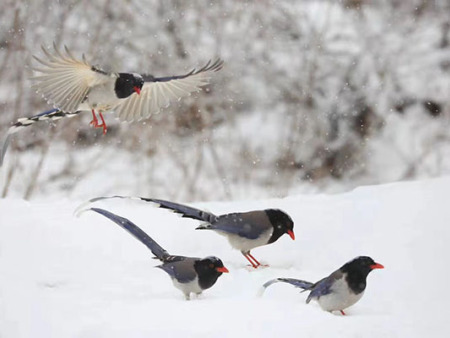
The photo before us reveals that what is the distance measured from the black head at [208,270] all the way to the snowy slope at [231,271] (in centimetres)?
8

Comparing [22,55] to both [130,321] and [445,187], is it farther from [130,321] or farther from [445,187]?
[130,321]

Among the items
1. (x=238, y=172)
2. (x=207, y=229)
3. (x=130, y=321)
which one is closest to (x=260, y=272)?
(x=207, y=229)

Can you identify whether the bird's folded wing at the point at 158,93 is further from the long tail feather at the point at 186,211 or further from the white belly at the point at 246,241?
the white belly at the point at 246,241

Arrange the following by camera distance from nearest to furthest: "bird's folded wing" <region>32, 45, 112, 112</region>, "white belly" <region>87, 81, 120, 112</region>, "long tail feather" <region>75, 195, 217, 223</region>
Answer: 1. "bird's folded wing" <region>32, 45, 112, 112</region>
2. "white belly" <region>87, 81, 120, 112</region>
3. "long tail feather" <region>75, 195, 217, 223</region>

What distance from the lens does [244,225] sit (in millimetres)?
4066

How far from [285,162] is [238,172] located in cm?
49

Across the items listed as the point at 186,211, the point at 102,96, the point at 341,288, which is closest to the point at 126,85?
the point at 102,96

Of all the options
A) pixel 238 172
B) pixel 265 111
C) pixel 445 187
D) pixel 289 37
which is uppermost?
pixel 289 37

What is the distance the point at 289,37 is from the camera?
29.1ft

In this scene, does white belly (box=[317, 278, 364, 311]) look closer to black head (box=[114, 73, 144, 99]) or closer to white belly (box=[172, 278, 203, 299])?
white belly (box=[172, 278, 203, 299])

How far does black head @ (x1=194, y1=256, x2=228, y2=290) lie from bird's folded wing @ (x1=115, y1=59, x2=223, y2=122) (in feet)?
2.24

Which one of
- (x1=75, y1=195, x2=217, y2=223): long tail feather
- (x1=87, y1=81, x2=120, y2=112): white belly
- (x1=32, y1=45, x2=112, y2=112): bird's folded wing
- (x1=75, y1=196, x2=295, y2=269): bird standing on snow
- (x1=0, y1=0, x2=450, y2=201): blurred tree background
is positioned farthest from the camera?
(x1=0, y1=0, x2=450, y2=201): blurred tree background

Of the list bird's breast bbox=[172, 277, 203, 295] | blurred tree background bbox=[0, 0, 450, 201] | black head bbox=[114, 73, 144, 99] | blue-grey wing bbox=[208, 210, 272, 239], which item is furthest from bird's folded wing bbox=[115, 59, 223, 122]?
blurred tree background bbox=[0, 0, 450, 201]

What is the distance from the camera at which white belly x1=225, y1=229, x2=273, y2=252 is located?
13.3 ft
